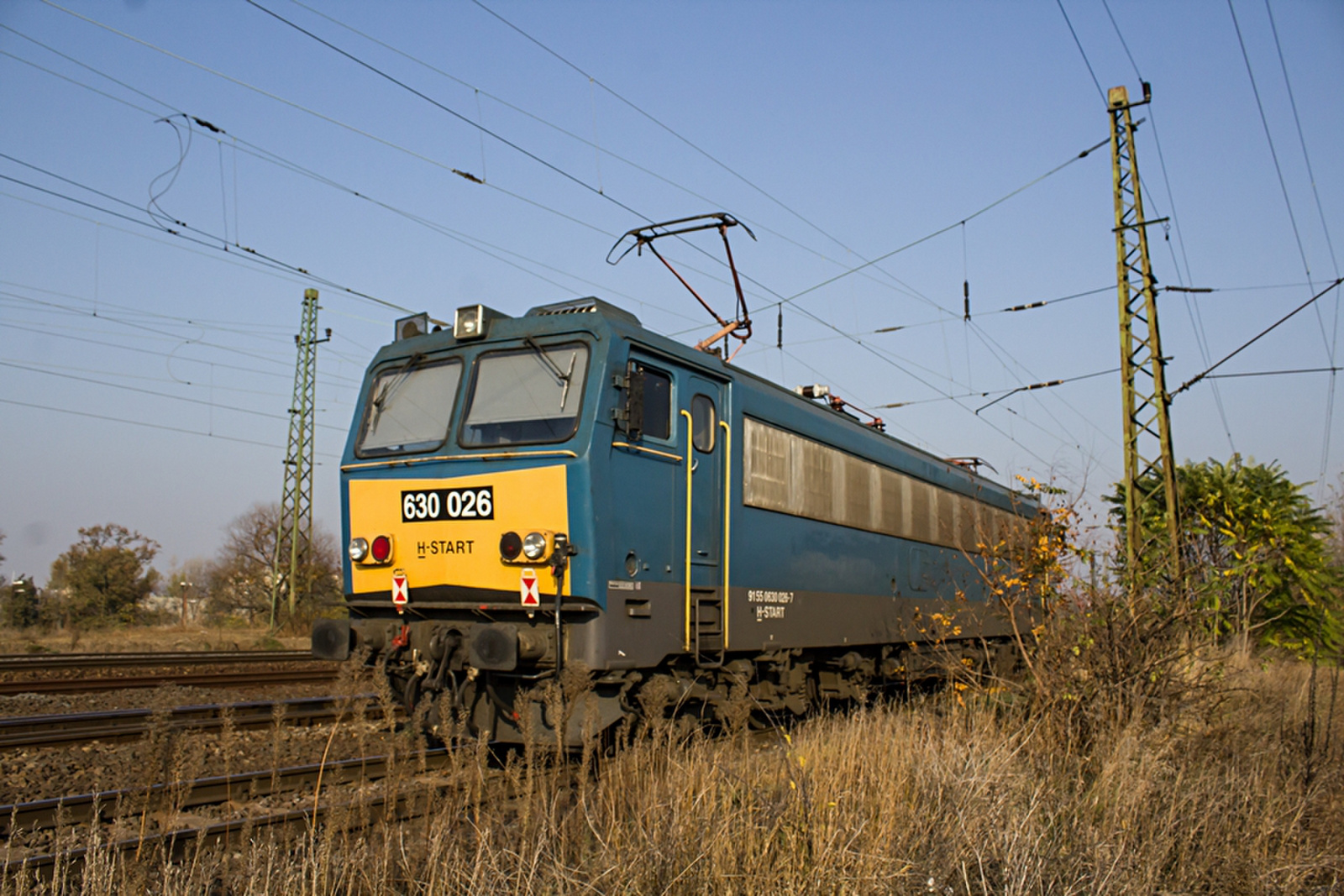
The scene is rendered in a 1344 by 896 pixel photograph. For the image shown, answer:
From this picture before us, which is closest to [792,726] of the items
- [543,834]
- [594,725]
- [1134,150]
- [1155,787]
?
[594,725]

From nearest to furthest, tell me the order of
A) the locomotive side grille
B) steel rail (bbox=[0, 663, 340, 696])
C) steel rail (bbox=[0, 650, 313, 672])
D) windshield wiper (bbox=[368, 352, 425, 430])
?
windshield wiper (bbox=[368, 352, 425, 430]), the locomotive side grille, steel rail (bbox=[0, 663, 340, 696]), steel rail (bbox=[0, 650, 313, 672])

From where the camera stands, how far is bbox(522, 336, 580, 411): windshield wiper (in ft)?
24.3

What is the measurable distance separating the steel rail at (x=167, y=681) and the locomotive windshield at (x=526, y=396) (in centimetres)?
566

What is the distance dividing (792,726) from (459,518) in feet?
13.5

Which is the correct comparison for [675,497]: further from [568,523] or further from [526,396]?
[526,396]

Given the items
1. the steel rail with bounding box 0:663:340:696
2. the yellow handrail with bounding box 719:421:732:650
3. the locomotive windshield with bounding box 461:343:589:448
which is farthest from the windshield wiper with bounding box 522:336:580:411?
the steel rail with bounding box 0:663:340:696

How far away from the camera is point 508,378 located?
306 inches

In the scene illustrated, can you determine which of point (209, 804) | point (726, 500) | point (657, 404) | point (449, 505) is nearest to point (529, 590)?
point (449, 505)

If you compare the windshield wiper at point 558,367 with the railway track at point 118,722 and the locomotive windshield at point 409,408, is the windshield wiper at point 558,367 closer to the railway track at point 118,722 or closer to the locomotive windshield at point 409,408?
the locomotive windshield at point 409,408

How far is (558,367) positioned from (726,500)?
1.92m

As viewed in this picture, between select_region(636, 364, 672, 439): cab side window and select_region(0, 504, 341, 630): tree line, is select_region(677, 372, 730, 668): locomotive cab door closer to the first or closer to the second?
select_region(636, 364, 672, 439): cab side window

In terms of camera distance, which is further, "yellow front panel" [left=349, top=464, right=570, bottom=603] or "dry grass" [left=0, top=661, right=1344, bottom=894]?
"yellow front panel" [left=349, top=464, right=570, bottom=603]

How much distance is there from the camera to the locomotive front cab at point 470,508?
277 inches

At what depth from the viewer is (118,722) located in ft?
29.7
